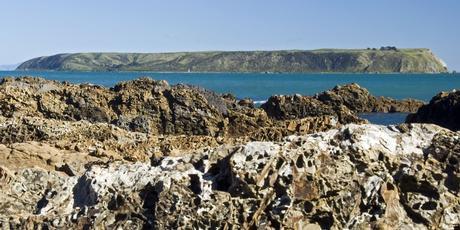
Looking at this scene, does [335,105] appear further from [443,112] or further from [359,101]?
[443,112]

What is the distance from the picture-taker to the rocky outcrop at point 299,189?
911cm

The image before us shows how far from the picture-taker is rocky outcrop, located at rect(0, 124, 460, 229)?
9.11 meters

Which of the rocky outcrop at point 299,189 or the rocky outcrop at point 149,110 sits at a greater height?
the rocky outcrop at point 299,189

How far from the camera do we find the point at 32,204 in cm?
1086

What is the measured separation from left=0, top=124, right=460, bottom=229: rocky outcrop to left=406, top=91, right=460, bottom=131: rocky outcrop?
37.9 meters

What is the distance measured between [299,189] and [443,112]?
139ft

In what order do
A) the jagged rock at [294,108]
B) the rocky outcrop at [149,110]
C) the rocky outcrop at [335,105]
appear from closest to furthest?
the rocky outcrop at [149,110], the jagged rock at [294,108], the rocky outcrop at [335,105]

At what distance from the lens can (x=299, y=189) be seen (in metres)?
9.13

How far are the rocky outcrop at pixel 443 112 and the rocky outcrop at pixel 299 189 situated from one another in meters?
37.9

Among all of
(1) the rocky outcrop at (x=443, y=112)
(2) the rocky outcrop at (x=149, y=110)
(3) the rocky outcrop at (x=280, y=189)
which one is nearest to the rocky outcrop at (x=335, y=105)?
(1) the rocky outcrop at (x=443, y=112)

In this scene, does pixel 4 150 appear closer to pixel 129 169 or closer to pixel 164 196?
pixel 129 169

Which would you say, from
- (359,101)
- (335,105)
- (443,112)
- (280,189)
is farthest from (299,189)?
(359,101)

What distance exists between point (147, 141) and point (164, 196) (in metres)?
12.9

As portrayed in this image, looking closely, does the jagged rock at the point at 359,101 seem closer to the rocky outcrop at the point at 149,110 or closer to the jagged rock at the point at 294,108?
the jagged rock at the point at 294,108
